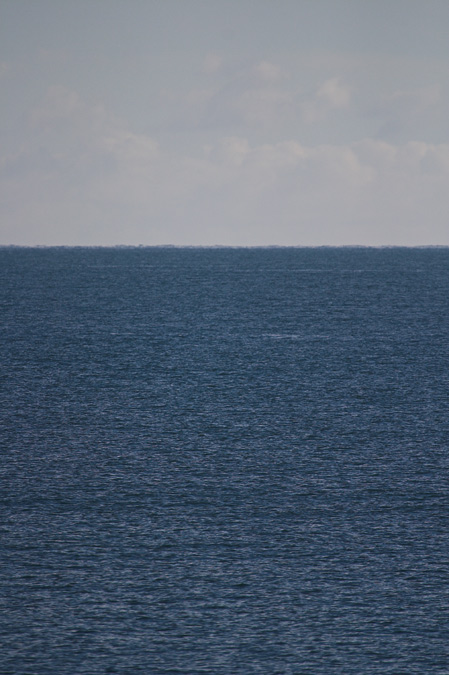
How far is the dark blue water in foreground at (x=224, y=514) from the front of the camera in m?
29.6

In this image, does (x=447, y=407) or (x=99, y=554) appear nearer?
(x=99, y=554)

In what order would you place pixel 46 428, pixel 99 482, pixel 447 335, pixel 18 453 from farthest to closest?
1. pixel 447 335
2. pixel 46 428
3. pixel 18 453
4. pixel 99 482

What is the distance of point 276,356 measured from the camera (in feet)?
295

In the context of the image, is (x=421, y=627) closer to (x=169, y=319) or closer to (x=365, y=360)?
(x=365, y=360)

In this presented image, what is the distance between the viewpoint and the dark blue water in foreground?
29641 mm

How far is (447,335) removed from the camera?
348ft

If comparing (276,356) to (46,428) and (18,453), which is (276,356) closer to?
(46,428)

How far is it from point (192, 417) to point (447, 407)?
1836 cm

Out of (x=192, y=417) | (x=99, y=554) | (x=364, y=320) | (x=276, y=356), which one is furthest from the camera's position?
(x=364, y=320)

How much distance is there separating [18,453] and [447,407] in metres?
30.8

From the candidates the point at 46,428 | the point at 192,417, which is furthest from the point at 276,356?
the point at 46,428

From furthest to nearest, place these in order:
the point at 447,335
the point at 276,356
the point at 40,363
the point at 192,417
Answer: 1. the point at 447,335
2. the point at 276,356
3. the point at 40,363
4. the point at 192,417

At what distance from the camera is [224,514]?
4122 centimetres

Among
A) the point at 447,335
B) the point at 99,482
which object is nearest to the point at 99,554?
the point at 99,482
